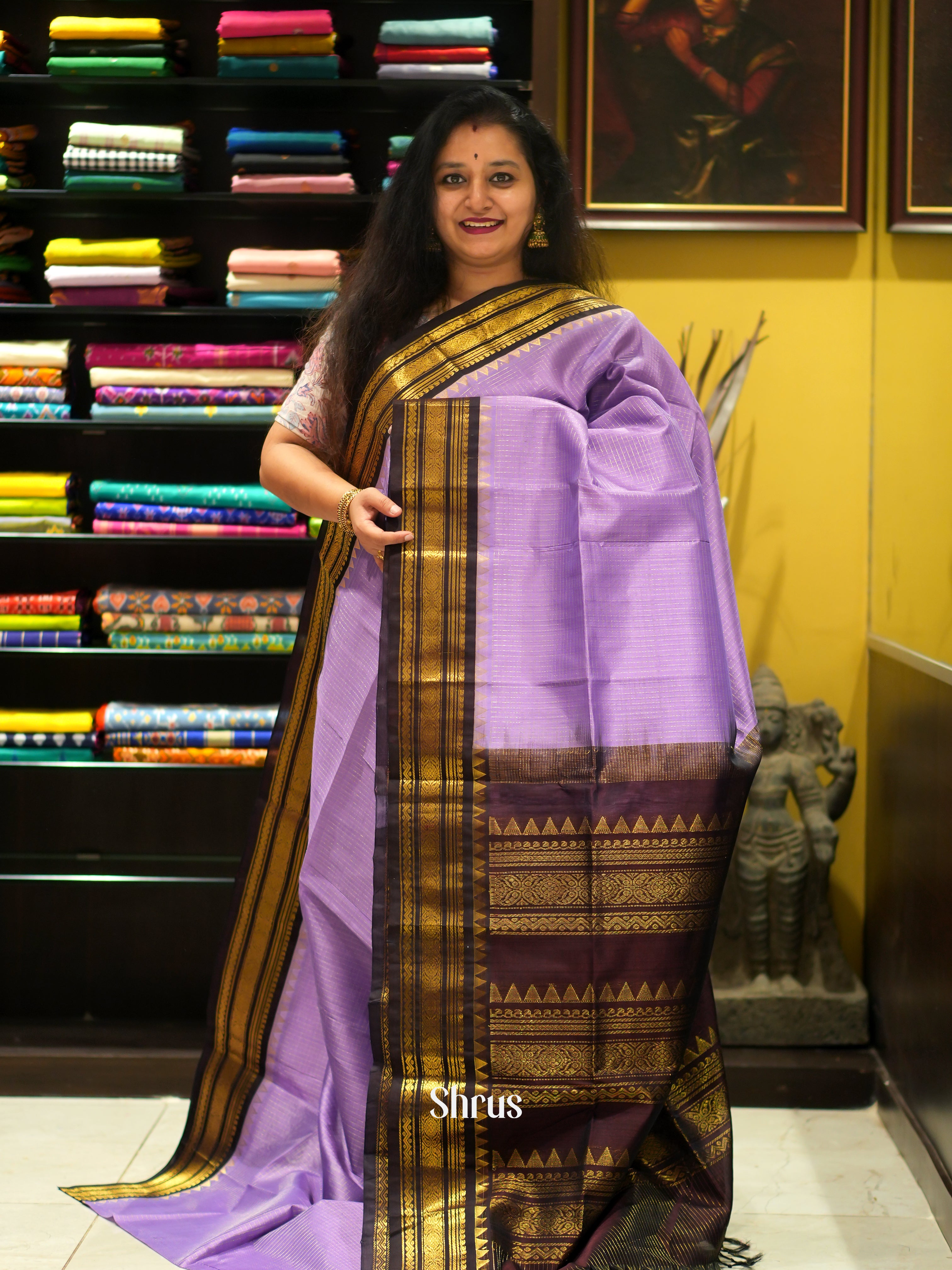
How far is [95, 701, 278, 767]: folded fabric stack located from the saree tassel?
53.0 inches

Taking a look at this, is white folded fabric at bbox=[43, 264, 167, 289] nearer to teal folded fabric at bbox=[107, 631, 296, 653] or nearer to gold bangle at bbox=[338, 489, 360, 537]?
teal folded fabric at bbox=[107, 631, 296, 653]

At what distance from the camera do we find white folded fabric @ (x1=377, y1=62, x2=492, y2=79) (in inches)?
106

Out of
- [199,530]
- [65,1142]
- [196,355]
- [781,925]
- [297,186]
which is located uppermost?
[297,186]

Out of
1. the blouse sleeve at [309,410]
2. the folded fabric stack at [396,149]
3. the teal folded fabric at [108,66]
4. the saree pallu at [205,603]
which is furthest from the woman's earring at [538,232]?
the teal folded fabric at [108,66]

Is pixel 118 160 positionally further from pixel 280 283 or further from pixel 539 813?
pixel 539 813

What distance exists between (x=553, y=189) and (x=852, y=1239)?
1730mm

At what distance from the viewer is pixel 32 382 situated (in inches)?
112

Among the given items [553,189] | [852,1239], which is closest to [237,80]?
[553,189]

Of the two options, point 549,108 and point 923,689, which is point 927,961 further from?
point 549,108

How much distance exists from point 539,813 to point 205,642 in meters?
1.26

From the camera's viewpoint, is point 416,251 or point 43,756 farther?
point 43,756

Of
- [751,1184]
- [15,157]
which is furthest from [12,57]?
[751,1184]

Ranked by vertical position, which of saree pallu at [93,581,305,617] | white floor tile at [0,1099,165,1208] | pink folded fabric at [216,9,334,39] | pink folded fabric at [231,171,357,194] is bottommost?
white floor tile at [0,1099,165,1208]

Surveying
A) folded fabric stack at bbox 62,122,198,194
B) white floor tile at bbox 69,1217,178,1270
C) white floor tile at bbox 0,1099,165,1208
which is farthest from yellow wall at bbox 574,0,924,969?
white floor tile at bbox 69,1217,178,1270
